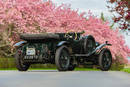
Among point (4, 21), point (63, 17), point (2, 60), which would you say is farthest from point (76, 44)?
point (63, 17)

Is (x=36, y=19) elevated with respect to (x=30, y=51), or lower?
elevated

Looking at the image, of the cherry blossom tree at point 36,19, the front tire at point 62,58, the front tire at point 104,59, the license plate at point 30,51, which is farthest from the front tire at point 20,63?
the cherry blossom tree at point 36,19

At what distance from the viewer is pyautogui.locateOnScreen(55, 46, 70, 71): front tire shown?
41.4 ft

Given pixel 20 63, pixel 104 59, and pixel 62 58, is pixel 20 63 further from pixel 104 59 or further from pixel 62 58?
pixel 104 59

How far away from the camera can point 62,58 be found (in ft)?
43.0

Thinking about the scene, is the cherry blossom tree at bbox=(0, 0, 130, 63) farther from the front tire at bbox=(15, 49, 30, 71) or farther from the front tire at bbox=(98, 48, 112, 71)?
the front tire at bbox=(98, 48, 112, 71)

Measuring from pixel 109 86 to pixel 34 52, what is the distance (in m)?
5.99

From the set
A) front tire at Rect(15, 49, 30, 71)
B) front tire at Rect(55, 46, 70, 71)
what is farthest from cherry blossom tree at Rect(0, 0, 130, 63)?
front tire at Rect(55, 46, 70, 71)

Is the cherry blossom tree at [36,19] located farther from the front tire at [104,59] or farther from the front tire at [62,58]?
the front tire at [62,58]

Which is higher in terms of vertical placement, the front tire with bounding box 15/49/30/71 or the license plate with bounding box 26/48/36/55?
the license plate with bounding box 26/48/36/55

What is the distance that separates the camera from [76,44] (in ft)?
46.3

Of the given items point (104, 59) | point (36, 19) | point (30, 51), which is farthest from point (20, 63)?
point (36, 19)

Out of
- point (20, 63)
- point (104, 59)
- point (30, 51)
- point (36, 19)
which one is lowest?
point (20, 63)

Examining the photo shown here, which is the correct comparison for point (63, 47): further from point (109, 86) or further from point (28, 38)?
point (109, 86)
